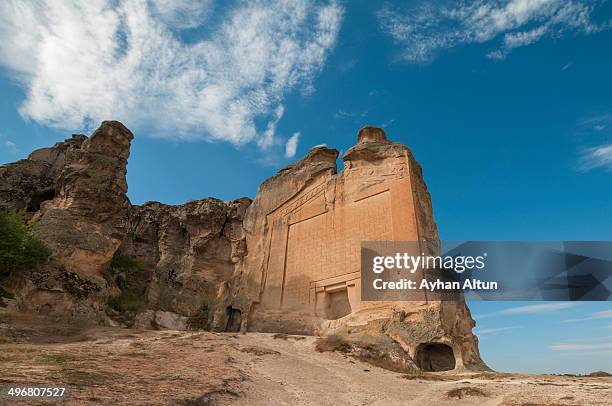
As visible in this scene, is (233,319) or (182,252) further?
(182,252)

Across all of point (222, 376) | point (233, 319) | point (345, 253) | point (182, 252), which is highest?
point (182, 252)

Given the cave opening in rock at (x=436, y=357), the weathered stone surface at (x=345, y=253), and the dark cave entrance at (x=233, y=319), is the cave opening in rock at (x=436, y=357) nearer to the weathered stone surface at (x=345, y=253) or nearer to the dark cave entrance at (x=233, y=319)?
the weathered stone surface at (x=345, y=253)

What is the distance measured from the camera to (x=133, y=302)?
25.3 m

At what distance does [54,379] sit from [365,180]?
15567 millimetres

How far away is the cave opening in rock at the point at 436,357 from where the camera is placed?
15.8 m

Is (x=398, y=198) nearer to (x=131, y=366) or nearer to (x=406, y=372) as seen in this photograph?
(x=406, y=372)

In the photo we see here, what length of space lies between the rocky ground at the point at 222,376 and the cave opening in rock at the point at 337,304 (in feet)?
14.3

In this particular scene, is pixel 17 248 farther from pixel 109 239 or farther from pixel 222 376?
pixel 222 376

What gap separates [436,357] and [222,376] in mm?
9760

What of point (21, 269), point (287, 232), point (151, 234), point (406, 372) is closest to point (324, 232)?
point (287, 232)

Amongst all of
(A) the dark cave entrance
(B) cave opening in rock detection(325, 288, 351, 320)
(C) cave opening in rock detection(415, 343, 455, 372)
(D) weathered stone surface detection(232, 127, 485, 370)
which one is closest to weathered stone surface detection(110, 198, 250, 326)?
(A) the dark cave entrance

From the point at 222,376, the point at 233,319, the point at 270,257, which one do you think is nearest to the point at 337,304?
the point at 270,257

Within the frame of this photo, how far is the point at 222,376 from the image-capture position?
9680 millimetres

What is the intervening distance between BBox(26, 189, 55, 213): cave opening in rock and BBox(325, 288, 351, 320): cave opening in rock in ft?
67.0
